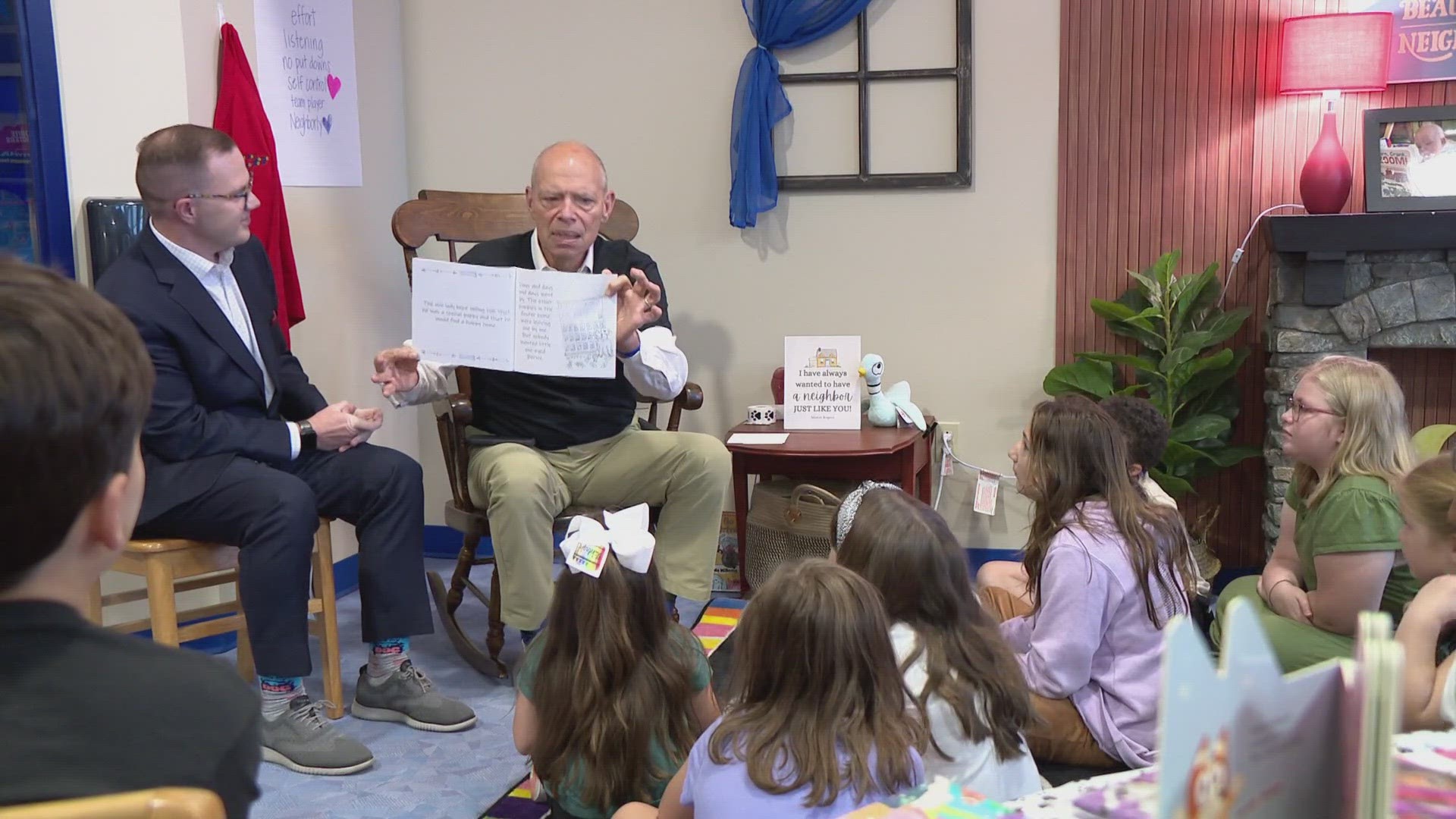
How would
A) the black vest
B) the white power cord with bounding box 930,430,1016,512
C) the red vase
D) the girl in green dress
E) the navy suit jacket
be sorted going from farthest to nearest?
the white power cord with bounding box 930,430,1016,512
the red vase
the black vest
the navy suit jacket
the girl in green dress

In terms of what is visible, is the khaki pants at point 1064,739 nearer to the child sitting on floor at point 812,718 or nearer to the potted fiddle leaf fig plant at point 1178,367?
the child sitting on floor at point 812,718

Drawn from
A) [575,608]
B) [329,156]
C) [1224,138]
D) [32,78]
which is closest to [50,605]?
[575,608]

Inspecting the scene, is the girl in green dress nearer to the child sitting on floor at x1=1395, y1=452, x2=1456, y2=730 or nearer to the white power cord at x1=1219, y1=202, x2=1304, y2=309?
the child sitting on floor at x1=1395, y1=452, x2=1456, y2=730

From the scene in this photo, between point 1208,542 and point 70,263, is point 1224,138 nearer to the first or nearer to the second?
point 1208,542

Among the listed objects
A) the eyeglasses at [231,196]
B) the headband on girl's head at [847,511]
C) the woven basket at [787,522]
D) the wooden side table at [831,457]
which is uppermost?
the eyeglasses at [231,196]

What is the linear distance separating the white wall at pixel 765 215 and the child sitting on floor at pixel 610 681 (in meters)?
2.08

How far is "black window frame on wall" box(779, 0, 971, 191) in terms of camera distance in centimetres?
365

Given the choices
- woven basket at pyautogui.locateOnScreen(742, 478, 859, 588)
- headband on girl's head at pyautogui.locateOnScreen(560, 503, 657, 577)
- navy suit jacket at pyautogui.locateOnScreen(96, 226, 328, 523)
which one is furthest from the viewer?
woven basket at pyautogui.locateOnScreen(742, 478, 859, 588)

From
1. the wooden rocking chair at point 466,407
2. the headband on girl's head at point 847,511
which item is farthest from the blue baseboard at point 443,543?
the headband on girl's head at point 847,511

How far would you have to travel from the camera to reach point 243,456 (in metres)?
2.55

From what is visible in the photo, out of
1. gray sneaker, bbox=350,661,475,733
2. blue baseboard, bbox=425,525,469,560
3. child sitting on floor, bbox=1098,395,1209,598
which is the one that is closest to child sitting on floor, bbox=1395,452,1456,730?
child sitting on floor, bbox=1098,395,1209,598

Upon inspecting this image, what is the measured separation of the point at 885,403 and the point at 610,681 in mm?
1899

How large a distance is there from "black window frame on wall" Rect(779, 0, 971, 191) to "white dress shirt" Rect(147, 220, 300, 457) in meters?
1.76

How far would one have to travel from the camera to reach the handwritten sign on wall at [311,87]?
11.0ft
